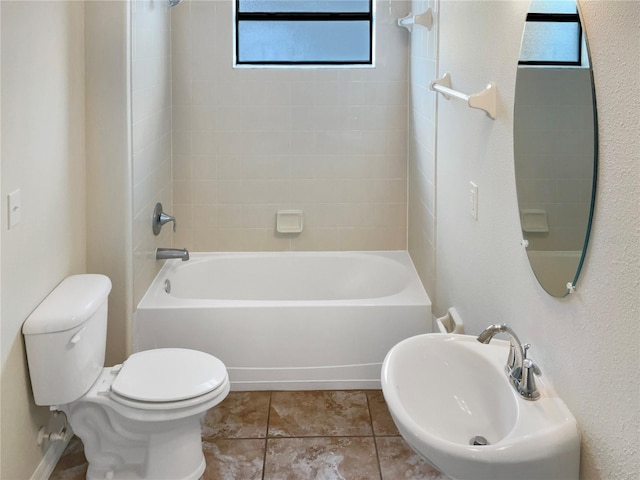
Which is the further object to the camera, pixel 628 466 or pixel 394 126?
pixel 394 126

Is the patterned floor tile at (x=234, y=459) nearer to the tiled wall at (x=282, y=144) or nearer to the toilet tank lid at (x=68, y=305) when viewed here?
the toilet tank lid at (x=68, y=305)

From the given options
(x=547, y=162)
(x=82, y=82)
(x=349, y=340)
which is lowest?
(x=349, y=340)

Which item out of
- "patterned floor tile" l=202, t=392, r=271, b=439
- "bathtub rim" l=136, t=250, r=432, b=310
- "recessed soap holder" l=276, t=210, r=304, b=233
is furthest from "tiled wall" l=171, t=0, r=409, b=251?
"patterned floor tile" l=202, t=392, r=271, b=439

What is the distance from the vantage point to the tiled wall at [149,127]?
322 centimetres

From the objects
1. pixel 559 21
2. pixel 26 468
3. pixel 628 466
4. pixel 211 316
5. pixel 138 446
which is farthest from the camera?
pixel 211 316

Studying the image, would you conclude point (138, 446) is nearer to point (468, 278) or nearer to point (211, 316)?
point (211, 316)

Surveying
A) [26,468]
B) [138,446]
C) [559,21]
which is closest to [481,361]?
[559,21]

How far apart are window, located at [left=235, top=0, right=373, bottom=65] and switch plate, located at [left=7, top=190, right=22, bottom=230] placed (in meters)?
1.98

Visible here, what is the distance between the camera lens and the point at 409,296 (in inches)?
139

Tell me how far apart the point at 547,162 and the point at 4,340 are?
1681mm

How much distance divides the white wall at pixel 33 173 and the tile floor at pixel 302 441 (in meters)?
0.47

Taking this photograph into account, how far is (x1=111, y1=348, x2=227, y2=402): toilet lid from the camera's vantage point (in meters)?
2.57

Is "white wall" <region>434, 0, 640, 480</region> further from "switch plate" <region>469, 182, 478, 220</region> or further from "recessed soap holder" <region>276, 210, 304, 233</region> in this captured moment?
"recessed soap holder" <region>276, 210, 304, 233</region>

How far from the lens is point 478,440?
1970 millimetres
